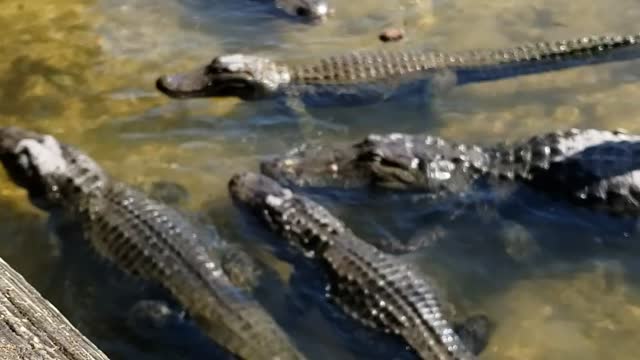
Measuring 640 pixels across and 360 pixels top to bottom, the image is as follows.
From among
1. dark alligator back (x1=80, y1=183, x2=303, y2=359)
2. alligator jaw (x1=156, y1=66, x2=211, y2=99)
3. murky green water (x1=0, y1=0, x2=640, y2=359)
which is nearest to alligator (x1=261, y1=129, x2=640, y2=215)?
murky green water (x1=0, y1=0, x2=640, y2=359)

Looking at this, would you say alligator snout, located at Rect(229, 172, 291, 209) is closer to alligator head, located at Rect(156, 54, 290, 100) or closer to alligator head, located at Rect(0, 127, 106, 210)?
alligator head, located at Rect(0, 127, 106, 210)

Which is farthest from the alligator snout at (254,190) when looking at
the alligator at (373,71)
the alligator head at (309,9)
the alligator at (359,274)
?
the alligator head at (309,9)

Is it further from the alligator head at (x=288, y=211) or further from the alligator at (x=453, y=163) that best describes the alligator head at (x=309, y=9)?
the alligator head at (x=288, y=211)

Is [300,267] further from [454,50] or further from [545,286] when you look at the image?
[454,50]

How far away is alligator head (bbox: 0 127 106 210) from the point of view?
5.95 meters

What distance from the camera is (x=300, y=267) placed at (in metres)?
5.43

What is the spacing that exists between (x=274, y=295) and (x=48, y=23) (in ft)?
13.1

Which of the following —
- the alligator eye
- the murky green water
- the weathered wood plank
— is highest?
the weathered wood plank

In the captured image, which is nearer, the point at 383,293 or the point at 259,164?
the point at 383,293

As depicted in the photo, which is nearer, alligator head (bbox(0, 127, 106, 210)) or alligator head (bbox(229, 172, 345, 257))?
alligator head (bbox(229, 172, 345, 257))

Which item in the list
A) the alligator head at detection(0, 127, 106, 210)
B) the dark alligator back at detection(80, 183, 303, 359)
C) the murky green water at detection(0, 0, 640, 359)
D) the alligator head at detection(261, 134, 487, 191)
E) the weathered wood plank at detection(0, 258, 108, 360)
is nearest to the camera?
the weathered wood plank at detection(0, 258, 108, 360)

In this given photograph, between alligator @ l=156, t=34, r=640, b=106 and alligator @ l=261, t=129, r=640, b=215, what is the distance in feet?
3.15

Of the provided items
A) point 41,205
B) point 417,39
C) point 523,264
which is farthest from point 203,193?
point 417,39

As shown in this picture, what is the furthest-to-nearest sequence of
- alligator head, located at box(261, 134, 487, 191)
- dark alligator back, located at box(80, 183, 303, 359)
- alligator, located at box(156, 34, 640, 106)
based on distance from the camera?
alligator, located at box(156, 34, 640, 106), alligator head, located at box(261, 134, 487, 191), dark alligator back, located at box(80, 183, 303, 359)
